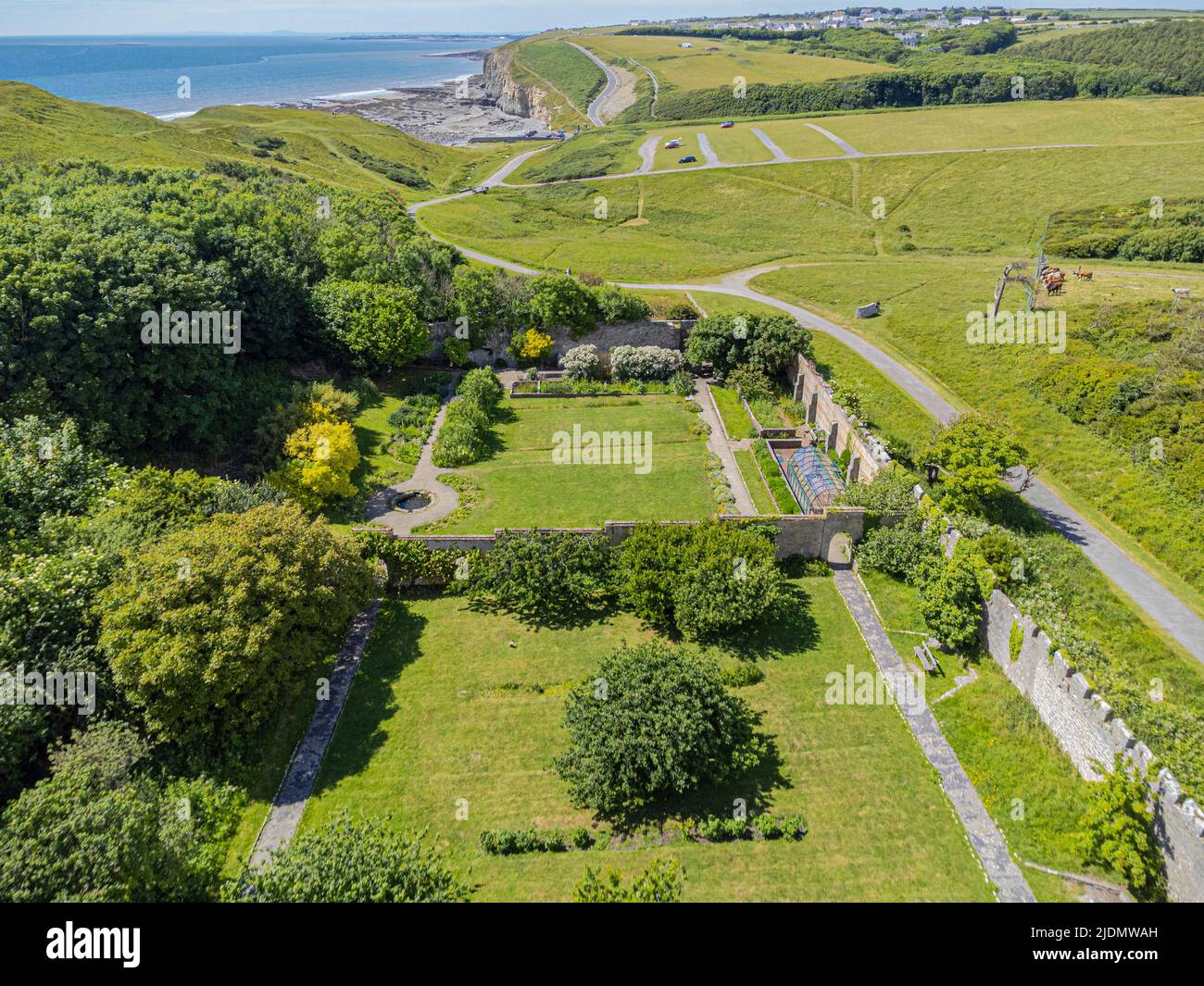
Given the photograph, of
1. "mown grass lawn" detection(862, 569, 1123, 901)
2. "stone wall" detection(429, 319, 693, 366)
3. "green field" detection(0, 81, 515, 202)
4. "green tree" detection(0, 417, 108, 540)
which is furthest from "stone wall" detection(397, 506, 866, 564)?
"green field" detection(0, 81, 515, 202)

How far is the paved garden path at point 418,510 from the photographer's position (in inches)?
1583

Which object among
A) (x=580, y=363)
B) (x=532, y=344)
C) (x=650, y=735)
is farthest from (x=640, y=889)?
(x=532, y=344)

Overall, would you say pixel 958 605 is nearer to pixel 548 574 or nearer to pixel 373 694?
pixel 548 574

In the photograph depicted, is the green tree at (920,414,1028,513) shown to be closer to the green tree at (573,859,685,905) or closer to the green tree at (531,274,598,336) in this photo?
the green tree at (573,859,685,905)

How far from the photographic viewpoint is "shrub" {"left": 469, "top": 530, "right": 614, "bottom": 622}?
32.7m

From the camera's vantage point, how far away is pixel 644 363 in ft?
188

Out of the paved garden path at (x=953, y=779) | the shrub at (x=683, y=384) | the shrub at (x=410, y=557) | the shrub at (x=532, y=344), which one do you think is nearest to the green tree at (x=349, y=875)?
the shrub at (x=410, y=557)

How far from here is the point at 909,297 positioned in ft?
227

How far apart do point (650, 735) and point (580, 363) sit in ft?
127

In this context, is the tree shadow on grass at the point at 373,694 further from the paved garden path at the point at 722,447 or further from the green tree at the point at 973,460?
the green tree at the point at 973,460

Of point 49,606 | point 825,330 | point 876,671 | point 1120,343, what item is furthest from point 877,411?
point 49,606
